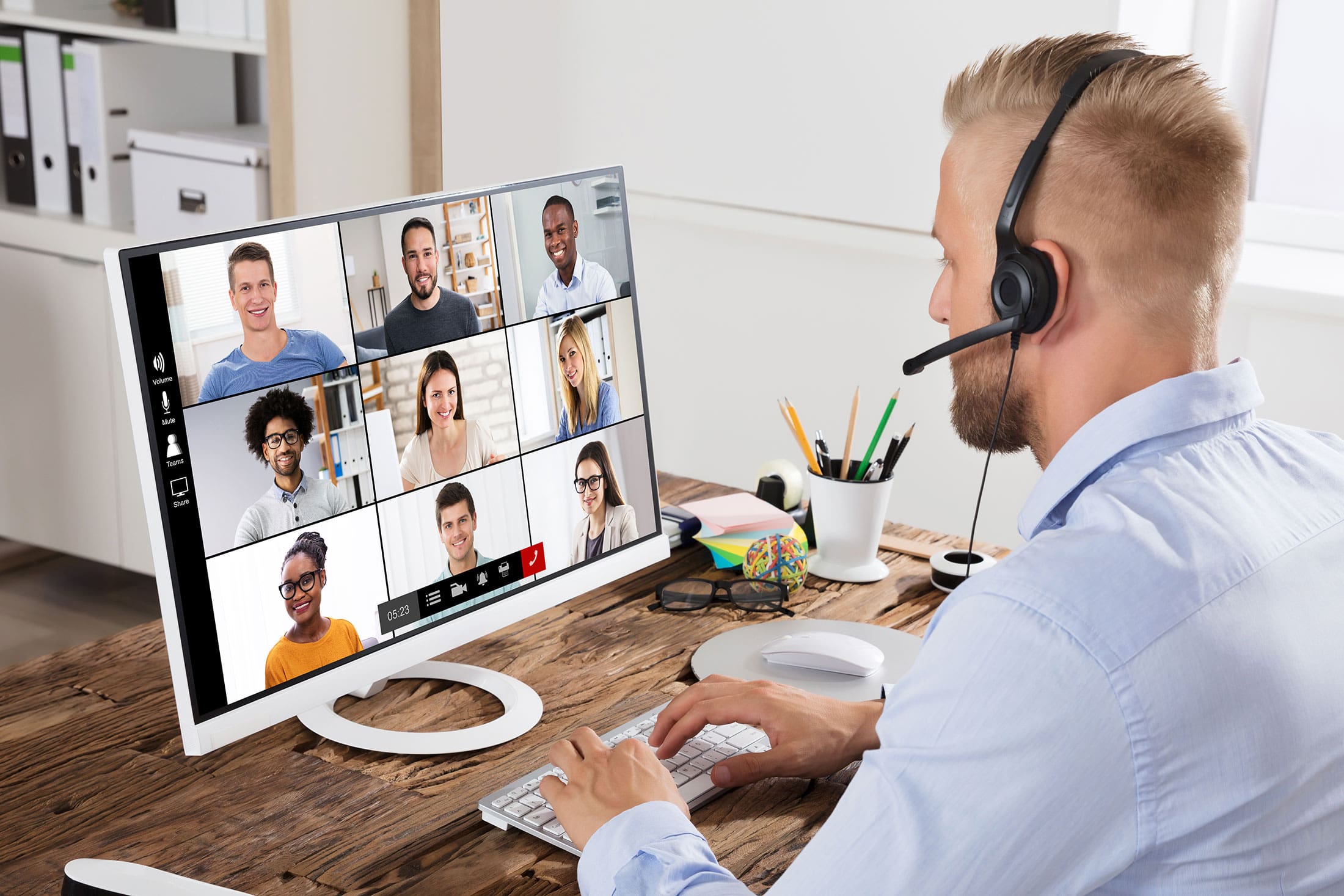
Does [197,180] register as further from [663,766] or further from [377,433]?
[663,766]

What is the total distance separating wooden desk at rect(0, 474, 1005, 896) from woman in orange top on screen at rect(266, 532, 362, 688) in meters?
0.11

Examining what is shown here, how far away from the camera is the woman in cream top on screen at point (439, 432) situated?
111 cm

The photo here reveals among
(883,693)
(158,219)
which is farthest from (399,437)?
(158,219)

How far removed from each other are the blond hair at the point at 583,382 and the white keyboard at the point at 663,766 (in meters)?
0.28

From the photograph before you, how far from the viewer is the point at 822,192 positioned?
2.54 m

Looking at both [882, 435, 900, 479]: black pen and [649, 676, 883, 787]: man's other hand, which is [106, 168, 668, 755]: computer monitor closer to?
Answer: [649, 676, 883, 787]: man's other hand

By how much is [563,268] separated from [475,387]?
0.16m

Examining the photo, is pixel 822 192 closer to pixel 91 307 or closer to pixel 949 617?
pixel 91 307

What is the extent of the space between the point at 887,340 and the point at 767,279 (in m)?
0.29

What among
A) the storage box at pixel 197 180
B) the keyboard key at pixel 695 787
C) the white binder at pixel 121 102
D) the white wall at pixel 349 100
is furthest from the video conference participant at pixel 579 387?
the white binder at pixel 121 102

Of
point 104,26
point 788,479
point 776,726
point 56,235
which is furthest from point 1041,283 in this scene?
point 56,235

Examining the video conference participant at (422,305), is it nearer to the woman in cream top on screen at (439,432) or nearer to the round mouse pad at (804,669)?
the woman in cream top on screen at (439,432)

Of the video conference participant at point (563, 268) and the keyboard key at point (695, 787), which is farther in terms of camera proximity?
the video conference participant at point (563, 268)

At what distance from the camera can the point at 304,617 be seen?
3.45ft
